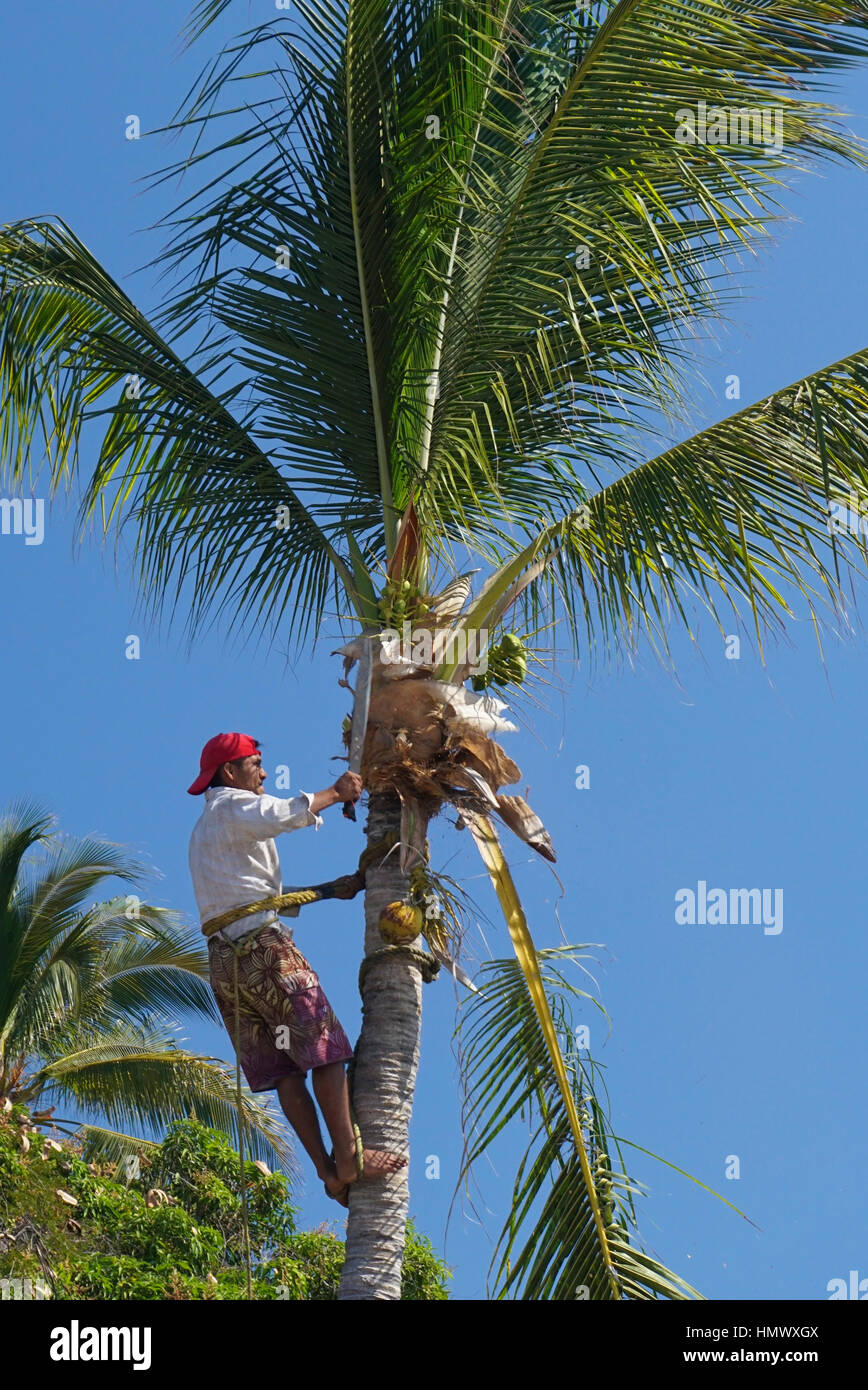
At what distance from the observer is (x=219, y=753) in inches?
272

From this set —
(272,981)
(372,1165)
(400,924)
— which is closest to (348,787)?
(400,924)

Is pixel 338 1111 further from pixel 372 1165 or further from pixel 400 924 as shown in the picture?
pixel 400 924

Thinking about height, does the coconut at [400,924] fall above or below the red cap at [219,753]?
below

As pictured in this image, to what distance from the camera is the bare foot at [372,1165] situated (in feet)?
21.3

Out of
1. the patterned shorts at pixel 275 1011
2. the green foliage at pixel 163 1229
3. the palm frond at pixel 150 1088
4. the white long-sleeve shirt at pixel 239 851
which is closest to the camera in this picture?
the patterned shorts at pixel 275 1011

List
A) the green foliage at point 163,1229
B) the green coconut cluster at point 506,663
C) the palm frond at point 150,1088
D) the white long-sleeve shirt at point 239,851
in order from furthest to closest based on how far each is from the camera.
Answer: the palm frond at point 150,1088, the green foliage at point 163,1229, the green coconut cluster at point 506,663, the white long-sleeve shirt at point 239,851

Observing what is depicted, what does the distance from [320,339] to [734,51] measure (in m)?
2.06

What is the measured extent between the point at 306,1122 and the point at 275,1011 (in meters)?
0.43

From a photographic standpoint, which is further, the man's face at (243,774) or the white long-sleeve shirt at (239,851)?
the man's face at (243,774)

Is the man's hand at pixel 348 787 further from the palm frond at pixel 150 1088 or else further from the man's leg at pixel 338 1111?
the palm frond at pixel 150 1088

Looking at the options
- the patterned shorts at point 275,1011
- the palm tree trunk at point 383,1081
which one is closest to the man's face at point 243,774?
the palm tree trunk at point 383,1081

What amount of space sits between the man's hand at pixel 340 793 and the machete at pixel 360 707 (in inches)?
5.1

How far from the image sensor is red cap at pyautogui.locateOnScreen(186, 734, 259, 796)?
691 centimetres
